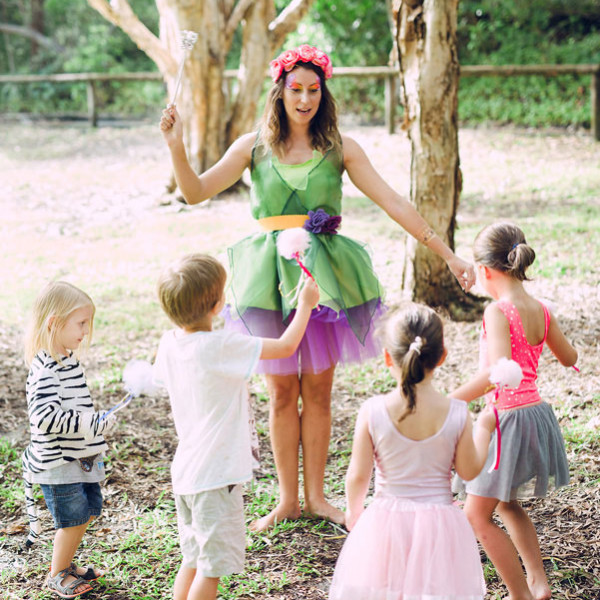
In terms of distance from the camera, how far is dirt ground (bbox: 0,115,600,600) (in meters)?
3.07

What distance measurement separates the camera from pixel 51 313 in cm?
275

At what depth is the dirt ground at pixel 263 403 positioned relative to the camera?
10.1 feet

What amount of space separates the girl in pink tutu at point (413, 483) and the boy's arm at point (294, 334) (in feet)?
1.09

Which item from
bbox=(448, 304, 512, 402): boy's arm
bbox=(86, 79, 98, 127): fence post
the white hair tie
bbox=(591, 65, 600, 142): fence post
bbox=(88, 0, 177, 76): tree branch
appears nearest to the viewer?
the white hair tie

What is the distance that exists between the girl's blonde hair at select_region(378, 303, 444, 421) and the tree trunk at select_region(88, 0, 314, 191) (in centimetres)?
735

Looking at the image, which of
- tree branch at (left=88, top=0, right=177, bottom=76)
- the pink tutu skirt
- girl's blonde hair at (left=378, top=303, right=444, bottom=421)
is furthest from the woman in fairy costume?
tree branch at (left=88, top=0, right=177, bottom=76)

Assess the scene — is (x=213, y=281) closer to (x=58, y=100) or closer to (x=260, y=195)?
(x=260, y=195)

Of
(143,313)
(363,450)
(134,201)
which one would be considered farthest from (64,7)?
(363,450)

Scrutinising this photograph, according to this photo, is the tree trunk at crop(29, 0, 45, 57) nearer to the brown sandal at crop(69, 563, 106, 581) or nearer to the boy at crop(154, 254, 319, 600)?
the brown sandal at crop(69, 563, 106, 581)

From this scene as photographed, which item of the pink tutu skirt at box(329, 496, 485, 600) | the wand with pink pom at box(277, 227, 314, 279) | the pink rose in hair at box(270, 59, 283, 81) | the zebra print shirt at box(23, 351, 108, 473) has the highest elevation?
the pink rose in hair at box(270, 59, 283, 81)

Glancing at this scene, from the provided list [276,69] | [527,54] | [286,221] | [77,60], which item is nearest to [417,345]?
[286,221]

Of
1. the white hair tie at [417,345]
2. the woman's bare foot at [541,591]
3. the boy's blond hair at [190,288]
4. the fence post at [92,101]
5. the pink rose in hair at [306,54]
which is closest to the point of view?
the white hair tie at [417,345]

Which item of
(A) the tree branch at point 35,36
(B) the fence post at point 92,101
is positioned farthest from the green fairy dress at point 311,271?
(A) the tree branch at point 35,36

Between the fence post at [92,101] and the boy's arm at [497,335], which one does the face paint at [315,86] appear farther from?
the fence post at [92,101]
